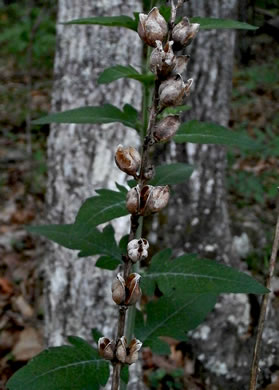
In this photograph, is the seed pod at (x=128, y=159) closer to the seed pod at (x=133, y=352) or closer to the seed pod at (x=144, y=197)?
the seed pod at (x=144, y=197)

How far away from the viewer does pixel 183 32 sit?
1002mm

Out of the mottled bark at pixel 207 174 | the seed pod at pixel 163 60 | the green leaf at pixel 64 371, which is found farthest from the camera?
the mottled bark at pixel 207 174

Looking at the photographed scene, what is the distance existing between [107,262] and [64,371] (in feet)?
0.99

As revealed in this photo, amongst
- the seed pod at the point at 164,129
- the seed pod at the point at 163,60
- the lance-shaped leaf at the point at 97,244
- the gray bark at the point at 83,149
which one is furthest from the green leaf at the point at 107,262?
the gray bark at the point at 83,149

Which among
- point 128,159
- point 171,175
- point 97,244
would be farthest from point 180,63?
point 97,244

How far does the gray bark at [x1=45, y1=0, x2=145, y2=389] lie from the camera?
2.76 metres

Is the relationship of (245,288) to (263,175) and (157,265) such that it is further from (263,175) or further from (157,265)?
(263,175)

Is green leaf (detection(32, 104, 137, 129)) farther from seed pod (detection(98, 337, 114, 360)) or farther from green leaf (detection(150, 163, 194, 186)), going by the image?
seed pod (detection(98, 337, 114, 360))

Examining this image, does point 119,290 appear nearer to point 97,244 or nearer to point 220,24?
point 97,244

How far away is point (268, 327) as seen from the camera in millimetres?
2840

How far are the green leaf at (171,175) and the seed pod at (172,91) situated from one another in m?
0.31

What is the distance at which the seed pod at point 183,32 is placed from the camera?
1.00 m

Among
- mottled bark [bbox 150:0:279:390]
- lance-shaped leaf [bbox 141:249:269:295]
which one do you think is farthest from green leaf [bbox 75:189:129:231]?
mottled bark [bbox 150:0:279:390]

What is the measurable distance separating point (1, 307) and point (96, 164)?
1.44 metres
